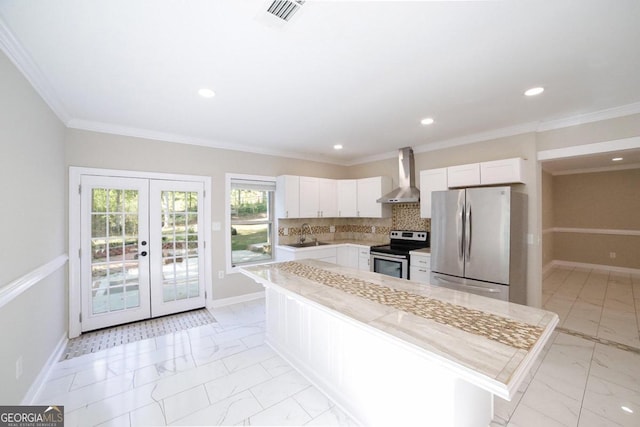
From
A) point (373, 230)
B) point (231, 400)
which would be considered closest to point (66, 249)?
point (231, 400)

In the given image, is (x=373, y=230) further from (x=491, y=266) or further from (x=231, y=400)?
(x=231, y=400)

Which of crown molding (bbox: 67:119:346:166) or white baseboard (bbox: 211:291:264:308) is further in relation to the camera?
white baseboard (bbox: 211:291:264:308)

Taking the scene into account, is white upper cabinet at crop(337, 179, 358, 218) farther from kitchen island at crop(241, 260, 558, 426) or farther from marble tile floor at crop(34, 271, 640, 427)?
marble tile floor at crop(34, 271, 640, 427)

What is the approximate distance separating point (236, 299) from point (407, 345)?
3.57 m

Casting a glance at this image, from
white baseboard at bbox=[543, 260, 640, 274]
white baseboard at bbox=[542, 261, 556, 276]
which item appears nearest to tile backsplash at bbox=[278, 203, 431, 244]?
white baseboard at bbox=[542, 261, 556, 276]

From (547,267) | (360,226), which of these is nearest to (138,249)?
(360,226)

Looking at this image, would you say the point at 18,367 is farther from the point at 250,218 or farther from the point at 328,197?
the point at 328,197

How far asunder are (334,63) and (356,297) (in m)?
1.70

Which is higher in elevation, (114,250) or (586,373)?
(114,250)

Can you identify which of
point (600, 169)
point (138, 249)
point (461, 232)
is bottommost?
point (138, 249)

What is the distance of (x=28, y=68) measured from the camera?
1904mm

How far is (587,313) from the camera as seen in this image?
368cm

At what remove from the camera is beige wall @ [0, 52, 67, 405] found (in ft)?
5.48

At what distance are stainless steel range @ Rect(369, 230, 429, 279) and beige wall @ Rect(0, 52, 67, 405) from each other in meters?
3.86
